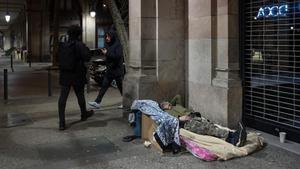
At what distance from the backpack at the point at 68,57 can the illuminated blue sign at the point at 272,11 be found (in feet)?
10.7

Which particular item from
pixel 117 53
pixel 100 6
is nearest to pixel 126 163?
pixel 117 53

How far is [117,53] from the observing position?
9.22m

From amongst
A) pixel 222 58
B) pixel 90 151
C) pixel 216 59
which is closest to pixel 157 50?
pixel 216 59

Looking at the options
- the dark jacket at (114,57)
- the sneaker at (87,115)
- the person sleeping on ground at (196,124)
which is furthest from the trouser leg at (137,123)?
the dark jacket at (114,57)

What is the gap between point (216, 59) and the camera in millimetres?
7176

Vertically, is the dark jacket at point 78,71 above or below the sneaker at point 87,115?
above

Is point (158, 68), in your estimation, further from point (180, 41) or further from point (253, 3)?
point (253, 3)

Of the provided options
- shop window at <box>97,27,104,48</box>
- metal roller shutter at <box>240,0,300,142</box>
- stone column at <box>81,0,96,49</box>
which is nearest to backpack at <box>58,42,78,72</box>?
metal roller shutter at <box>240,0,300,142</box>

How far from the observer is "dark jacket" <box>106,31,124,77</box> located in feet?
30.2

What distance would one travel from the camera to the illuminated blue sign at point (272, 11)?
629cm

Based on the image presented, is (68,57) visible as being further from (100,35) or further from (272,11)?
(100,35)

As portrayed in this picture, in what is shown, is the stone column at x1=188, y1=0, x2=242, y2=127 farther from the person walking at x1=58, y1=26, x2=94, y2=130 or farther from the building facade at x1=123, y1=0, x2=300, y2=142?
the person walking at x1=58, y1=26, x2=94, y2=130

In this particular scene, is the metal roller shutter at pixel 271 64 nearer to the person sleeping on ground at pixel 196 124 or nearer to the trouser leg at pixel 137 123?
the person sleeping on ground at pixel 196 124

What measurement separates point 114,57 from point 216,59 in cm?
279
